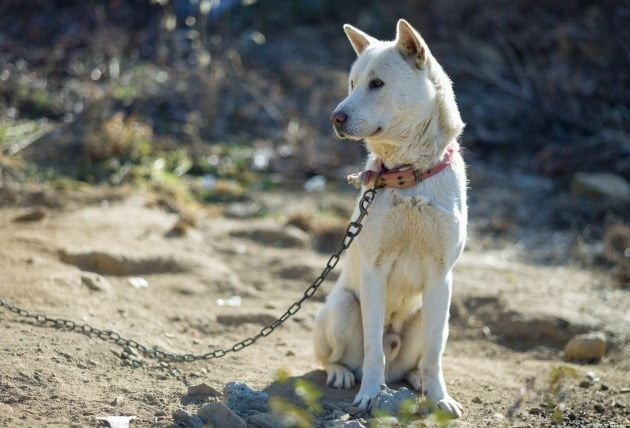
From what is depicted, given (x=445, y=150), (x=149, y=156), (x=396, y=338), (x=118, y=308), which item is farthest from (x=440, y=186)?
(x=149, y=156)

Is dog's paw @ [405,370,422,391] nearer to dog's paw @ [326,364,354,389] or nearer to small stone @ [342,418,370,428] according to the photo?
dog's paw @ [326,364,354,389]

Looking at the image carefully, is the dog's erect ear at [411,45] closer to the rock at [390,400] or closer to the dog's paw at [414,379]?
the rock at [390,400]

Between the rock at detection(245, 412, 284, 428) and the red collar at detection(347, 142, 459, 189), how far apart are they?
139 centimetres

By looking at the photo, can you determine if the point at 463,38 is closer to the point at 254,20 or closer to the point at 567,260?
the point at 254,20

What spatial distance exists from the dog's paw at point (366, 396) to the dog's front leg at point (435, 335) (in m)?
0.33

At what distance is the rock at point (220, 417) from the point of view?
3871 mm

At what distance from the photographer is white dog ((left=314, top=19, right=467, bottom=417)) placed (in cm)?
446

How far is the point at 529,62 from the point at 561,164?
8.59ft

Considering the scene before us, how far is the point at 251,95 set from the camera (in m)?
12.2

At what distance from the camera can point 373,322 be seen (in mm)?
4621

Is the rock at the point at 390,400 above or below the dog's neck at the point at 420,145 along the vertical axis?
below

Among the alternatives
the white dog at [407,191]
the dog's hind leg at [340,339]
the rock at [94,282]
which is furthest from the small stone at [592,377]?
the rock at [94,282]

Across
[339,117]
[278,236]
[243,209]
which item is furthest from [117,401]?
[243,209]

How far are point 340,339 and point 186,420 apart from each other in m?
1.32
